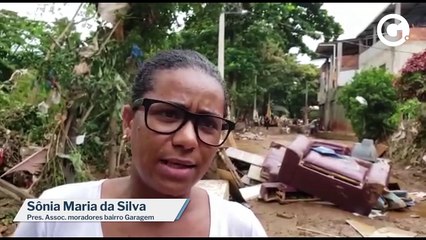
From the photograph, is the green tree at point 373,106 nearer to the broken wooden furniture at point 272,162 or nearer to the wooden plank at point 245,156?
the broken wooden furniture at point 272,162

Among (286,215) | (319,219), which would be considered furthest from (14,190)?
(319,219)

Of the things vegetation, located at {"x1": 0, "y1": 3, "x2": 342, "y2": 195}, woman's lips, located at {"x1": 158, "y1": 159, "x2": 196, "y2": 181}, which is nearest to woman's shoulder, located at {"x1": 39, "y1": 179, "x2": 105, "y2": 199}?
woman's lips, located at {"x1": 158, "y1": 159, "x2": 196, "y2": 181}

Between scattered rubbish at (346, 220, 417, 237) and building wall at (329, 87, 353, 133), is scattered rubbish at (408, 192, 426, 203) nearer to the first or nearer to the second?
building wall at (329, 87, 353, 133)

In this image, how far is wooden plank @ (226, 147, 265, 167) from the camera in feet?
13.5

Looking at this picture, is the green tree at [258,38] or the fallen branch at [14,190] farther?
the fallen branch at [14,190]

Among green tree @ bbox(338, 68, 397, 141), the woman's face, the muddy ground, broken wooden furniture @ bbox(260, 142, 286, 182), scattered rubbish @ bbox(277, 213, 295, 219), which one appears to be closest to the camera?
the woman's face

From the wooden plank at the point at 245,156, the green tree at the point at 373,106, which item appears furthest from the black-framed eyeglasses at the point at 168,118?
the green tree at the point at 373,106

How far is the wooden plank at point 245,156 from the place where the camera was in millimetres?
4109

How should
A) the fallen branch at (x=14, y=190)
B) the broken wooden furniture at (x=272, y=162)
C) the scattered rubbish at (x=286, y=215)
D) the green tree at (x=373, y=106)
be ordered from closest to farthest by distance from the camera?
1. the fallen branch at (x=14, y=190)
2. the scattered rubbish at (x=286, y=215)
3. the broken wooden furniture at (x=272, y=162)
4. the green tree at (x=373, y=106)

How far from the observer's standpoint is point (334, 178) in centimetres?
324

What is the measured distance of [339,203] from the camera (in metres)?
3.24

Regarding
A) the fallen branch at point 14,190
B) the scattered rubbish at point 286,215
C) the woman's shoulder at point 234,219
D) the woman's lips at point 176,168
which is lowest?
the scattered rubbish at point 286,215

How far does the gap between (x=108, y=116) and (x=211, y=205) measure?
2.03 meters

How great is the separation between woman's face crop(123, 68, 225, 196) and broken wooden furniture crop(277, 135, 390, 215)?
9.16 ft
